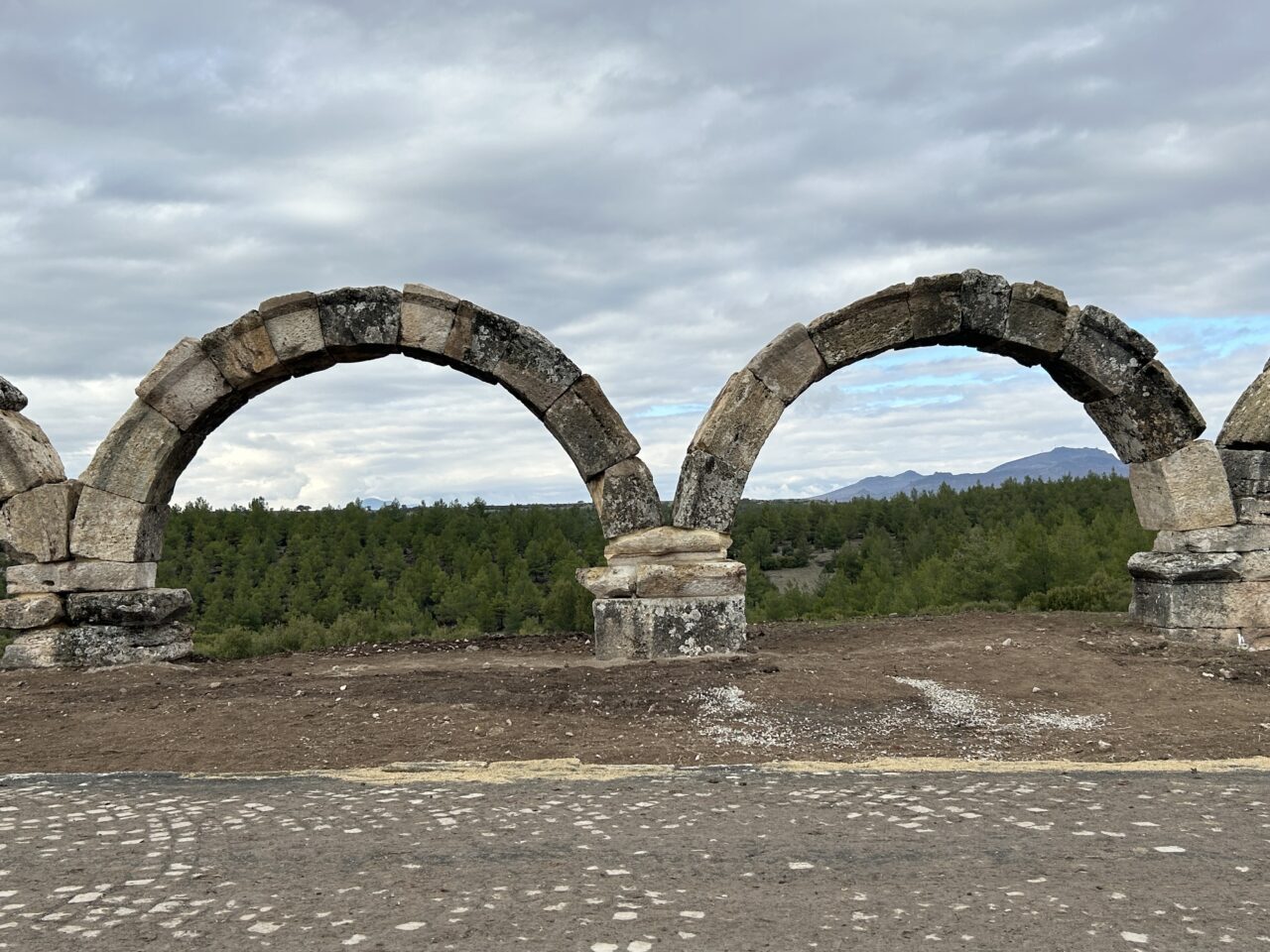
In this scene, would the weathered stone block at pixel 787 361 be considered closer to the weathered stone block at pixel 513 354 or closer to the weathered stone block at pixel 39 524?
the weathered stone block at pixel 513 354

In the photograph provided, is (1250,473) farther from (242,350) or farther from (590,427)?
(242,350)

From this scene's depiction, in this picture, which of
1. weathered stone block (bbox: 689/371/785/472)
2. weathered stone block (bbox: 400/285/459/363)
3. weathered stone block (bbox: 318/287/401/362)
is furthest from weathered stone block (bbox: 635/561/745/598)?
weathered stone block (bbox: 318/287/401/362)

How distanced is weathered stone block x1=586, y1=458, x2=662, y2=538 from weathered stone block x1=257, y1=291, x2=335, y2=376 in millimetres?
2415

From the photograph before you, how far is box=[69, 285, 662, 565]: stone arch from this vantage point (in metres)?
8.34

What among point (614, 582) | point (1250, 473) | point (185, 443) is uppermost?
point (185, 443)

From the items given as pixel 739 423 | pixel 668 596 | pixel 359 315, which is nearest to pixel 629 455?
pixel 739 423

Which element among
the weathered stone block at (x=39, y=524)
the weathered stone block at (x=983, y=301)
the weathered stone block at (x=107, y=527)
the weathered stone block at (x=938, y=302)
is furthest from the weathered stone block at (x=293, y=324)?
the weathered stone block at (x=983, y=301)

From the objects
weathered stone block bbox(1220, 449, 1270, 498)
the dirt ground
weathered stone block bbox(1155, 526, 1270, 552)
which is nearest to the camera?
the dirt ground

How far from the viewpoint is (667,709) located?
21.6 ft

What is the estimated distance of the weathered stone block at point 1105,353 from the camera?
28.5 ft

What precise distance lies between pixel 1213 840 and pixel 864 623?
6.77m

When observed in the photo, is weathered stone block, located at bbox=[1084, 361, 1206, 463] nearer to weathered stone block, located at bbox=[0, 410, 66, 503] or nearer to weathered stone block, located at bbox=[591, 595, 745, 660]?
weathered stone block, located at bbox=[591, 595, 745, 660]

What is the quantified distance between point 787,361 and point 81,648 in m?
5.83

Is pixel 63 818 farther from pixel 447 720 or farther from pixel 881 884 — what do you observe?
pixel 881 884
